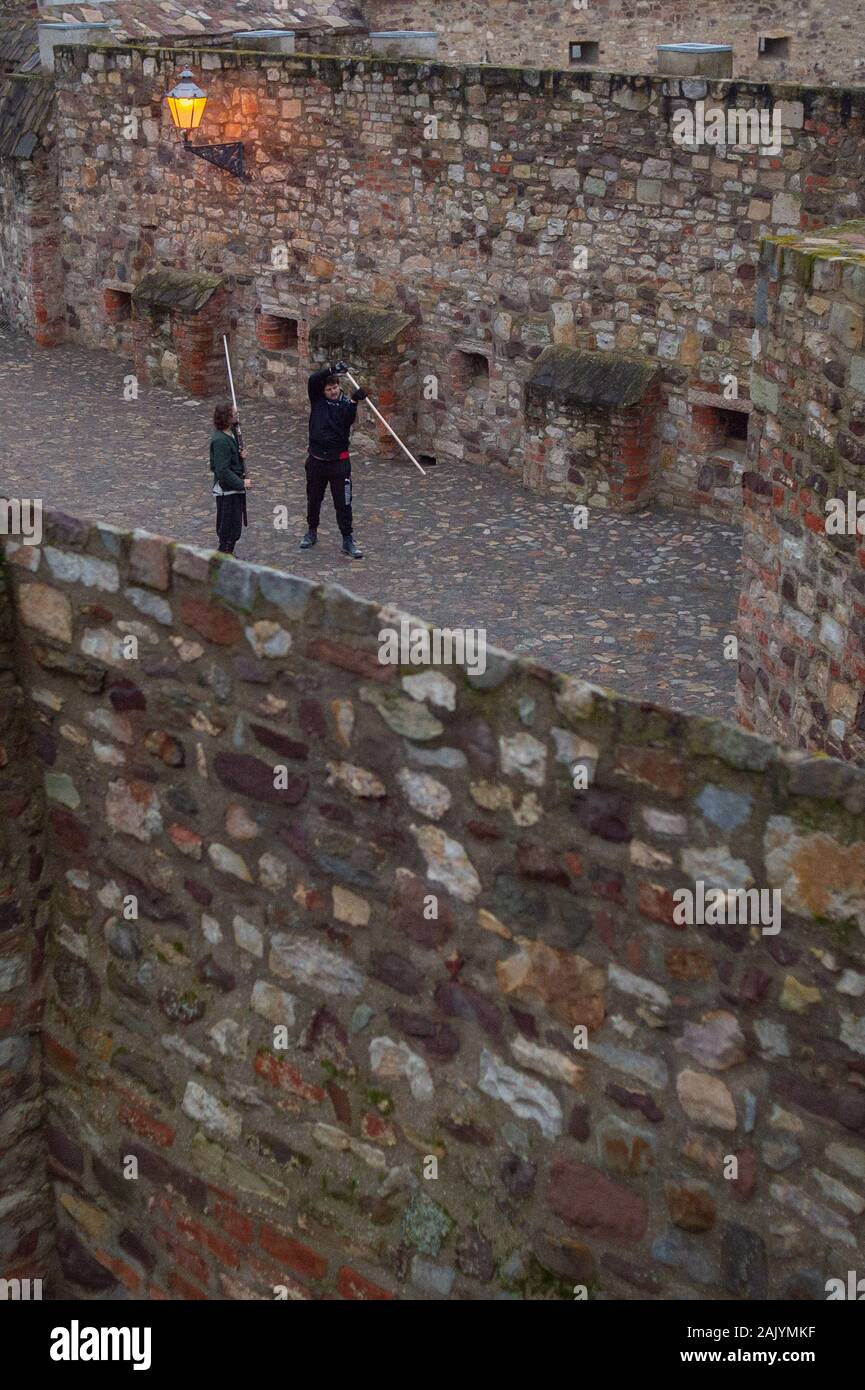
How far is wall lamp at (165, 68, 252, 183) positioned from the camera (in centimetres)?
1516

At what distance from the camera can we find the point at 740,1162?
3.81 meters

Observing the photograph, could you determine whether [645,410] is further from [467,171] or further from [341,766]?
[341,766]

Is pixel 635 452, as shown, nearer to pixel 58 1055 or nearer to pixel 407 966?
pixel 58 1055

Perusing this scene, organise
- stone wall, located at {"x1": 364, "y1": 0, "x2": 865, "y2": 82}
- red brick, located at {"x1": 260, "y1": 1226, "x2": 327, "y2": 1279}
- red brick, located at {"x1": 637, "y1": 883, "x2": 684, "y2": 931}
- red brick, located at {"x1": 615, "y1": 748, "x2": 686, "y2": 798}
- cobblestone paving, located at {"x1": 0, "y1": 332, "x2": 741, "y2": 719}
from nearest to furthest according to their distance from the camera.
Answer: red brick, located at {"x1": 615, "y1": 748, "x2": 686, "y2": 798}
red brick, located at {"x1": 637, "y1": 883, "x2": 684, "y2": 931}
red brick, located at {"x1": 260, "y1": 1226, "x2": 327, "y2": 1279}
cobblestone paving, located at {"x1": 0, "y1": 332, "x2": 741, "y2": 719}
stone wall, located at {"x1": 364, "y1": 0, "x2": 865, "y2": 82}

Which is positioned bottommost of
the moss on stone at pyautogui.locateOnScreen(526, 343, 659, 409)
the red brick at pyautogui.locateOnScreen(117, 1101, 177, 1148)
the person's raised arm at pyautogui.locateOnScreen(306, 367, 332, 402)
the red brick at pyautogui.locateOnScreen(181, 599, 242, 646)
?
the red brick at pyautogui.locateOnScreen(117, 1101, 177, 1148)

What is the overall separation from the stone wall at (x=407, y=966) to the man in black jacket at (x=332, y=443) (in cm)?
737

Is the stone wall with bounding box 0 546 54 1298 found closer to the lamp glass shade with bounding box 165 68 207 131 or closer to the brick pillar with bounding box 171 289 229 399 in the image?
the lamp glass shade with bounding box 165 68 207 131

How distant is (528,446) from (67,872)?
29.3 ft

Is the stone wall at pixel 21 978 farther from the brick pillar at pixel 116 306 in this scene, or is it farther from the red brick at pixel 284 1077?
the brick pillar at pixel 116 306

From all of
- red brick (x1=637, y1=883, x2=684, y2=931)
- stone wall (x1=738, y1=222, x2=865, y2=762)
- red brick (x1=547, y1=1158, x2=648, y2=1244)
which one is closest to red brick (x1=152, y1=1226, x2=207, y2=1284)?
red brick (x1=547, y1=1158, x2=648, y2=1244)

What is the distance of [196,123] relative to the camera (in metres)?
15.4

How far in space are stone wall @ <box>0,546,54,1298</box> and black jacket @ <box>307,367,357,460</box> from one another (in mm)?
7404

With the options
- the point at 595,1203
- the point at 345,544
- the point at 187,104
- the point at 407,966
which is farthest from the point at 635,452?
the point at 595,1203

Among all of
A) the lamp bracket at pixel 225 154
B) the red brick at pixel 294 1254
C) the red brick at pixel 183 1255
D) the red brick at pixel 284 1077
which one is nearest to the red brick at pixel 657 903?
the red brick at pixel 284 1077
